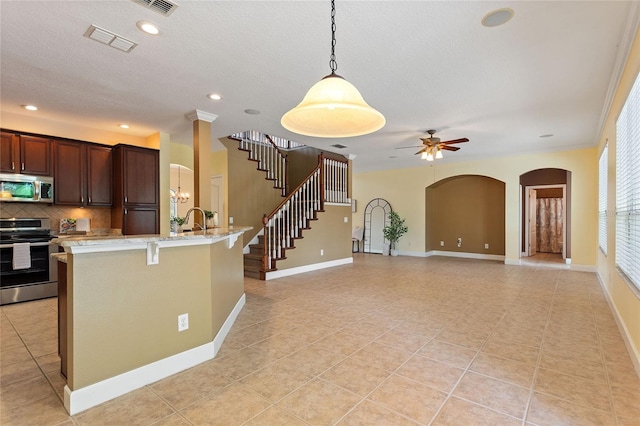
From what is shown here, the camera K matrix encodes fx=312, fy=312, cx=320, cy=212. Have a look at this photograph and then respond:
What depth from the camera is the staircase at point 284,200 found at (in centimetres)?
621

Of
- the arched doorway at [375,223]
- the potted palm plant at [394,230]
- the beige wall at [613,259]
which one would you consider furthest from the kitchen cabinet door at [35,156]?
the arched doorway at [375,223]

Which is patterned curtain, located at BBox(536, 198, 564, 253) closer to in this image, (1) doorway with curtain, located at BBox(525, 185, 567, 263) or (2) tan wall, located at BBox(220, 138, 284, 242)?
(1) doorway with curtain, located at BBox(525, 185, 567, 263)

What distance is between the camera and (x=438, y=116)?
4816mm

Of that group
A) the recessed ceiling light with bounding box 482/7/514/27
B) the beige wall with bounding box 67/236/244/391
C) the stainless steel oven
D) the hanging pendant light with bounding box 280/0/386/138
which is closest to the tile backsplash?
the stainless steel oven

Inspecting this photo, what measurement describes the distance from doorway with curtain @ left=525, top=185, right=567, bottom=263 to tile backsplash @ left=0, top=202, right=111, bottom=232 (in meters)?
11.0

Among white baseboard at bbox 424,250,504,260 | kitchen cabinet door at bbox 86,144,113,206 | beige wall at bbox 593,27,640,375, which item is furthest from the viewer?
white baseboard at bbox 424,250,504,260

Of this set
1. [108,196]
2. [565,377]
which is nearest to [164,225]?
[108,196]

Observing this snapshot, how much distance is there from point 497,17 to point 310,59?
1.61 m

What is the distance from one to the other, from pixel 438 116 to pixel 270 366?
4202mm

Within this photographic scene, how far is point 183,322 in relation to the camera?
2518mm

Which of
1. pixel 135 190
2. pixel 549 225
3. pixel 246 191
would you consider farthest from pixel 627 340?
pixel 549 225

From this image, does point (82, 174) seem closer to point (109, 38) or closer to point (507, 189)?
point (109, 38)

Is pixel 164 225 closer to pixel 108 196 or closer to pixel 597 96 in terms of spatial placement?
pixel 108 196

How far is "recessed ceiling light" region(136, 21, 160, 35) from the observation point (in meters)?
2.51
